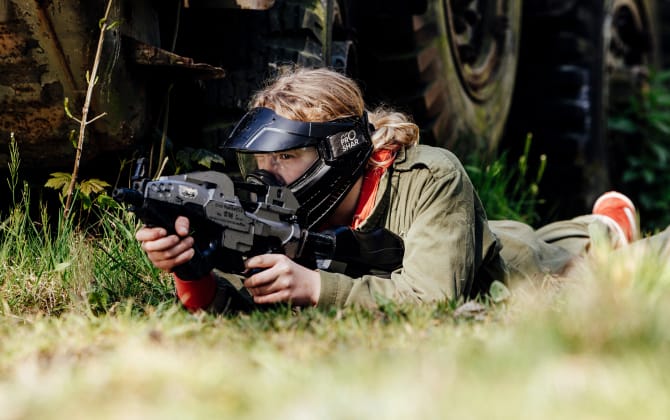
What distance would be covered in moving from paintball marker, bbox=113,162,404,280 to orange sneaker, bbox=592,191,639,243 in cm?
154

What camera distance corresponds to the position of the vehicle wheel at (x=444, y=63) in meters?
3.98

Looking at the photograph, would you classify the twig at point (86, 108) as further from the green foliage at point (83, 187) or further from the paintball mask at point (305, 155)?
the paintball mask at point (305, 155)

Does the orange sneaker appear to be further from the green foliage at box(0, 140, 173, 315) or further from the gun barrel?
the gun barrel

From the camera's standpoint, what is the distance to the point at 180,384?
5.23ft

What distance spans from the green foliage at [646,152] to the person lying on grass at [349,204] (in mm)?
2984

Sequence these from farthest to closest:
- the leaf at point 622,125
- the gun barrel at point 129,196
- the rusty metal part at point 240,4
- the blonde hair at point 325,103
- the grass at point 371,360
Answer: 1. the leaf at point 622,125
2. the rusty metal part at point 240,4
3. the blonde hair at point 325,103
4. the gun barrel at point 129,196
5. the grass at point 371,360

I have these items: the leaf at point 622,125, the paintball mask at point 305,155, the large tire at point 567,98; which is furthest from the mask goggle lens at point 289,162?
the leaf at point 622,125

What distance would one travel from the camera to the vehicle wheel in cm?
398

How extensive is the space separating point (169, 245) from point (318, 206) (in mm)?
524

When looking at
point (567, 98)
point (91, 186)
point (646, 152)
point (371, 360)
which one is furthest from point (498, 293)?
point (646, 152)

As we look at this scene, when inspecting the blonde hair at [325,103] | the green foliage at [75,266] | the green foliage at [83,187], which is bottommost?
the green foliage at [75,266]

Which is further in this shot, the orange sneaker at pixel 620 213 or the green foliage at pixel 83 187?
the orange sneaker at pixel 620 213

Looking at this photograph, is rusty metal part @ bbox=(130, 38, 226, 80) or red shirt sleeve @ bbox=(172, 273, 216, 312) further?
rusty metal part @ bbox=(130, 38, 226, 80)

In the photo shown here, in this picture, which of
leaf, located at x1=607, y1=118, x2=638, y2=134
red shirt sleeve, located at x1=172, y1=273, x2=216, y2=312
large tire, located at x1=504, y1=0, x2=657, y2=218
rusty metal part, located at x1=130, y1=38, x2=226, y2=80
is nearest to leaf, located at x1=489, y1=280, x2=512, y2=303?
red shirt sleeve, located at x1=172, y1=273, x2=216, y2=312
